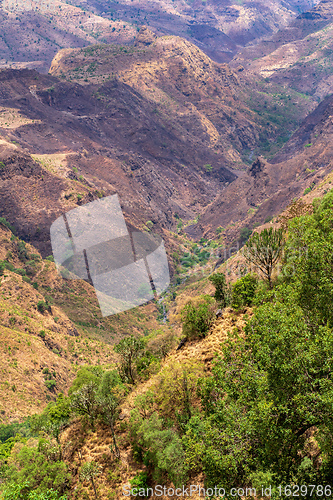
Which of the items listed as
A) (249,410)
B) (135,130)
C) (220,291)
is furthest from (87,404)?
(135,130)

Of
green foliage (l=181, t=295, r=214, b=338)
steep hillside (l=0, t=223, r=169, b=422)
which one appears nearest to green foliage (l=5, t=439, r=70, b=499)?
green foliage (l=181, t=295, r=214, b=338)

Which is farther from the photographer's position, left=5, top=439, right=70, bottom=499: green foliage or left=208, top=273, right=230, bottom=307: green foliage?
left=208, top=273, right=230, bottom=307: green foliage

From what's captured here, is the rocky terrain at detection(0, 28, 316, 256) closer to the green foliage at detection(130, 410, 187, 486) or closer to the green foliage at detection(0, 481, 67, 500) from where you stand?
the green foliage at detection(0, 481, 67, 500)

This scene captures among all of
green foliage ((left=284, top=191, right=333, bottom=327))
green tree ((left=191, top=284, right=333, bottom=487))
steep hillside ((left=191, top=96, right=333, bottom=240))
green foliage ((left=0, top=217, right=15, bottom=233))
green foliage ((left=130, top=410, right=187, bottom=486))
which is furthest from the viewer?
steep hillside ((left=191, top=96, right=333, bottom=240))

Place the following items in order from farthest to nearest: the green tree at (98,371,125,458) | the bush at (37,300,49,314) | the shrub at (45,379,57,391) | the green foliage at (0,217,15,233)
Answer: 1. the green foliage at (0,217,15,233)
2. the bush at (37,300,49,314)
3. the shrub at (45,379,57,391)
4. the green tree at (98,371,125,458)

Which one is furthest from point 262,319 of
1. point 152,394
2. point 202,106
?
point 202,106

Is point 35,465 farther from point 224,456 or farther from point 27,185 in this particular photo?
point 27,185
